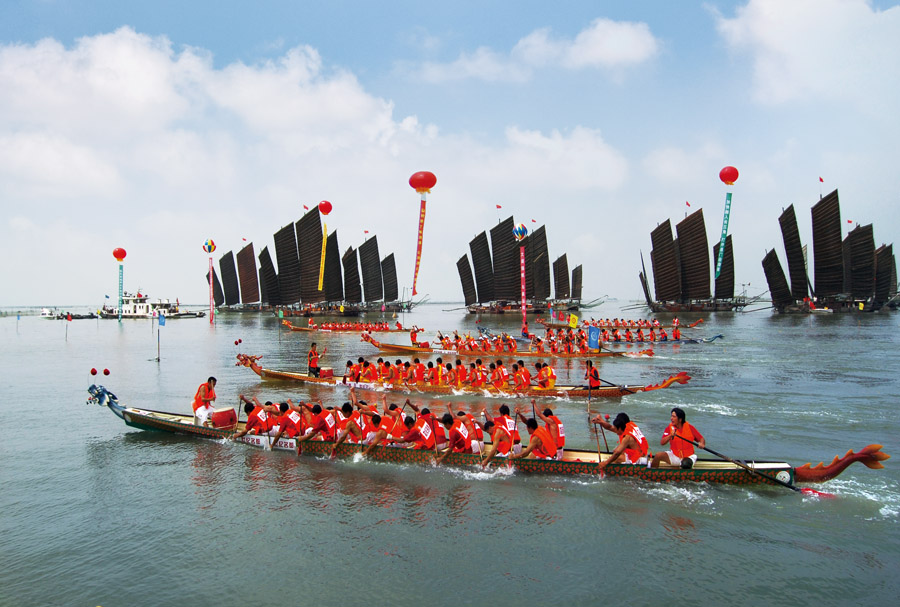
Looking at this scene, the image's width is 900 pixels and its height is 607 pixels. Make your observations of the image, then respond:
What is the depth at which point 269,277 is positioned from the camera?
8819 centimetres

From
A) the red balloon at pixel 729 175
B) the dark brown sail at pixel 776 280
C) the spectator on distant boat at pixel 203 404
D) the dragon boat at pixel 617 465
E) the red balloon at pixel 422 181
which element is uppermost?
the red balloon at pixel 729 175

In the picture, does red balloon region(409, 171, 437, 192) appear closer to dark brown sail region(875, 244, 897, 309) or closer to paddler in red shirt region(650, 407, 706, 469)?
paddler in red shirt region(650, 407, 706, 469)

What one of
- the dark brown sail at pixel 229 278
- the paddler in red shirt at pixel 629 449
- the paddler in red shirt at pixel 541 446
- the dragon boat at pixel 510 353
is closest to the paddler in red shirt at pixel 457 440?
the paddler in red shirt at pixel 541 446

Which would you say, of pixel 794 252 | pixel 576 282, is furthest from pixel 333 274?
pixel 794 252

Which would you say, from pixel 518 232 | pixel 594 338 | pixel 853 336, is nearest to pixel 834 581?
pixel 594 338

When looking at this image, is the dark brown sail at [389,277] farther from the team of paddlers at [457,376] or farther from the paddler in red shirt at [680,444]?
the paddler in red shirt at [680,444]

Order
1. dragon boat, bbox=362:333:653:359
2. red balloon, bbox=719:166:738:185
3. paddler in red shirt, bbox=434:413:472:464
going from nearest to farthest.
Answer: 1. paddler in red shirt, bbox=434:413:472:464
2. dragon boat, bbox=362:333:653:359
3. red balloon, bbox=719:166:738:185

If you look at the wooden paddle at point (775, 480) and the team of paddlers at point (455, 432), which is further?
the team of paddlers at point (455, 432)

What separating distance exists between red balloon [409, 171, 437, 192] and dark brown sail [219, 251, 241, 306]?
7705cm

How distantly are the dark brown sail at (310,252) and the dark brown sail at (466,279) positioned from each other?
22.2 metres

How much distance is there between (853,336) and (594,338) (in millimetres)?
28165

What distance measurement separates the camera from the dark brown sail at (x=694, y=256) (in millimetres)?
69562

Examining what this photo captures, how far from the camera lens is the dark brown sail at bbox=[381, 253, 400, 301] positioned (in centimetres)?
9288

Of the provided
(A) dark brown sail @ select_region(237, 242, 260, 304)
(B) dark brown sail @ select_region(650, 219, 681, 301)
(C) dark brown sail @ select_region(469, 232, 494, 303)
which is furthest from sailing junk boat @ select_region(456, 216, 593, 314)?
(A) dark brown sail @ select_region(237, 242, 260, 304)
